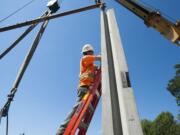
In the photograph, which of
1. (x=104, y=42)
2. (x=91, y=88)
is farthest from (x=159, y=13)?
(x=104, y=42)

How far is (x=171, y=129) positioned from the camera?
46031 millimetres

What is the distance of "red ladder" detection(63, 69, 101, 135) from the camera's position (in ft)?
14.5

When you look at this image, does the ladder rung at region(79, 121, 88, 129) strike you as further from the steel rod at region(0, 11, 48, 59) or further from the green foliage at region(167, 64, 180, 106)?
the green foliage at region(167, 64, 180, 106)

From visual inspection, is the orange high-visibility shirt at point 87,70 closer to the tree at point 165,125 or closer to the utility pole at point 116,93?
the utility pole at point 116,93

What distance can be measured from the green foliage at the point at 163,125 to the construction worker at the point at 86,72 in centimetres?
4185

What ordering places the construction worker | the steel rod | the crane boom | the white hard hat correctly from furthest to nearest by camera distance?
1. the crane boom
2. the white hard hat
3. the construction worker
4. the steel rod

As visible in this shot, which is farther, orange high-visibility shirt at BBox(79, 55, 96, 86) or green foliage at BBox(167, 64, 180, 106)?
green foliage at BBox(167, 64, 180, 106)

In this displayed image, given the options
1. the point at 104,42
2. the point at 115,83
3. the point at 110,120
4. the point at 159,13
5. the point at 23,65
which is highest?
the point at 159,13

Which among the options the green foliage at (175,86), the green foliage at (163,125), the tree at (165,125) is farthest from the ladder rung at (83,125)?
the tree at (165,125)

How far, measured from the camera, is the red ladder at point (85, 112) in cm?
441

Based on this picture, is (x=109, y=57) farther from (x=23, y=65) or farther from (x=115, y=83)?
(x=23, y=65)

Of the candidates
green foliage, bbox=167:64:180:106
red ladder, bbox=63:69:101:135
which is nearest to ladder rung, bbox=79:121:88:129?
red ladder, bbox=63:69:101:135

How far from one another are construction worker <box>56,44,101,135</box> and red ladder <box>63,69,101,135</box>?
18cm

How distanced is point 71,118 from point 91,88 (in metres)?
0.67
